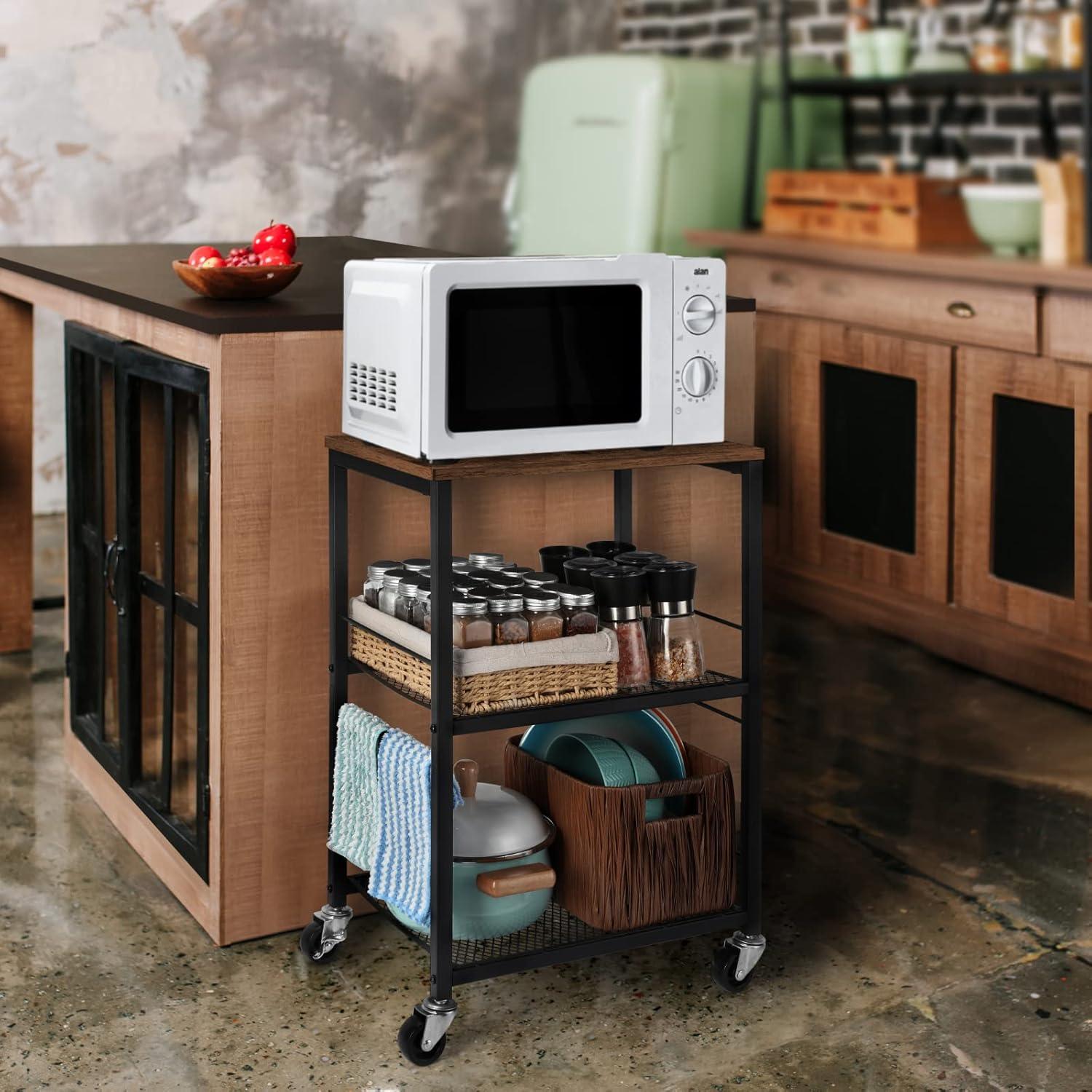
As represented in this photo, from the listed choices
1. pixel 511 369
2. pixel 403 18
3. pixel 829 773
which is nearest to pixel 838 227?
pixel 829 773

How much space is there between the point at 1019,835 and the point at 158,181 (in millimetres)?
4380

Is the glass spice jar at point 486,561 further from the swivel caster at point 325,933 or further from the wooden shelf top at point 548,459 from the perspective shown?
the swivel caster at point 325,933

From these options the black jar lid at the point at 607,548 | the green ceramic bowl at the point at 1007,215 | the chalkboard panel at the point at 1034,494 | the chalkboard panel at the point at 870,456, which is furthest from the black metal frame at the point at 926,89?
the black jar lid at the point at 607,548

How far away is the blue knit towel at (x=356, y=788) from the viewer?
7.98 feet

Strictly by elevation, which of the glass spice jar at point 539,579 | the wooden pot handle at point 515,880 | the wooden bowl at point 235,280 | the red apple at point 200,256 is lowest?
the wooden pot handle at point 515,880

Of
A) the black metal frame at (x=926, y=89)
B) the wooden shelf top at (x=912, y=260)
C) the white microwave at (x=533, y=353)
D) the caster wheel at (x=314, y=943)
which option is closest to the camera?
the white microwave at (x=533, y=353)

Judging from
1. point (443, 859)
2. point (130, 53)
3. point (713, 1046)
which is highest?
point (130, 53)

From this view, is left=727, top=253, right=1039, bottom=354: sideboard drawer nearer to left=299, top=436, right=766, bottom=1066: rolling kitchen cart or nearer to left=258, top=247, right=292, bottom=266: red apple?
left=299, top=436, right=766, bottom=1066: rolling kitchen cart

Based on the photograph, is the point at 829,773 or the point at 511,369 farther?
the point at 829,773

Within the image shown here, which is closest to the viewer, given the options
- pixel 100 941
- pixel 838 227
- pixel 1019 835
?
pixel 100 941

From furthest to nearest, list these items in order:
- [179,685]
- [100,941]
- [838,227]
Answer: [838,227], [179,685], [100,941]

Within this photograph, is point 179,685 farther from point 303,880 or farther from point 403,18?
point 403,18

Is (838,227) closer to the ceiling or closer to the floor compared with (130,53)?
closer to the floor

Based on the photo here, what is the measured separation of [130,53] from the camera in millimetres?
6168
